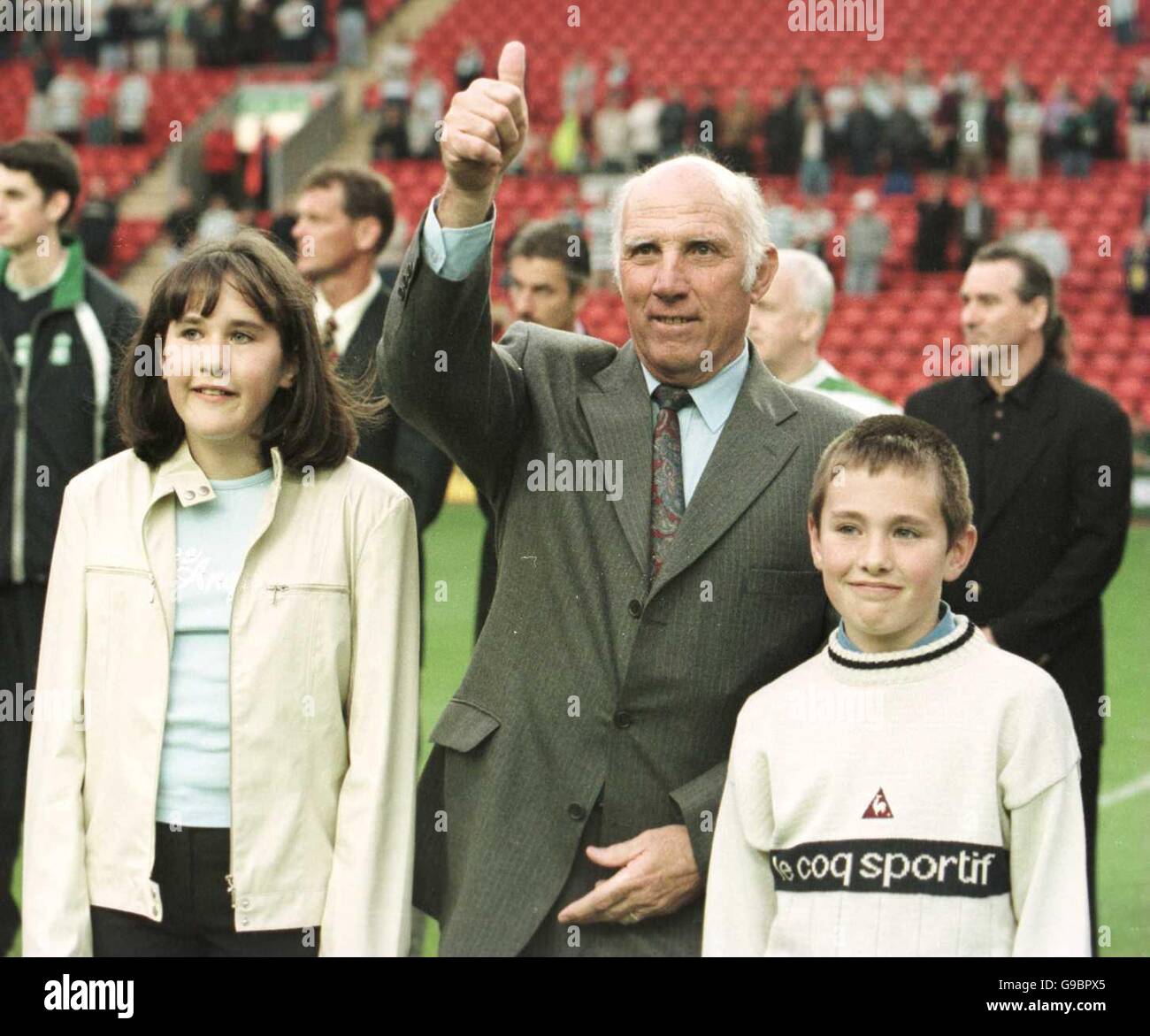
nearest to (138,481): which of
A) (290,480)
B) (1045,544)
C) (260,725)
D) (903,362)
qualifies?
(290,480)

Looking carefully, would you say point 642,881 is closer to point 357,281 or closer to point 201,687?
point 201,687

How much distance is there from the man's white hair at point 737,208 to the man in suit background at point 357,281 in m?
1.69

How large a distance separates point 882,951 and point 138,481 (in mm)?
1366

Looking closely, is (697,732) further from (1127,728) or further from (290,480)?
(1127,728)

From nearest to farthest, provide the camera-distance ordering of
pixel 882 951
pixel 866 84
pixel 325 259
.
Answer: pixel 882 951
pixel 325 259
pixel 866 84

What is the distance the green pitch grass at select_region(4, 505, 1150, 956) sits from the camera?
210 inches

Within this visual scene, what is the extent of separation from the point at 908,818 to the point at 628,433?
76cm

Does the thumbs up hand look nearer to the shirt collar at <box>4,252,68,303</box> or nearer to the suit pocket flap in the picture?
the suit pocket flap

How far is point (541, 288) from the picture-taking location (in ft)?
17.8

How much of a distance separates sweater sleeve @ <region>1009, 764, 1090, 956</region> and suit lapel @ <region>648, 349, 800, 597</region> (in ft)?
2.06

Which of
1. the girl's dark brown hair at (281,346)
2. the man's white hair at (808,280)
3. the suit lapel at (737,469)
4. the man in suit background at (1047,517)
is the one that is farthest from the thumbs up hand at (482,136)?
the man's white hair at (808,280)

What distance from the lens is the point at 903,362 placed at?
18.0 metres

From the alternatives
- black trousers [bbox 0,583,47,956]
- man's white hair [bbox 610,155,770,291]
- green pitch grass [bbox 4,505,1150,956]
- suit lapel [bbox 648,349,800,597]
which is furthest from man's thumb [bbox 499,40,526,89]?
black trousers [bbox 0,583,47,956]

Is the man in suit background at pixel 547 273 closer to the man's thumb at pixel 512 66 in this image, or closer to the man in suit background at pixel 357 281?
the man in suit background at pixel 357 281
